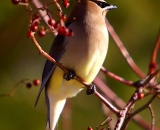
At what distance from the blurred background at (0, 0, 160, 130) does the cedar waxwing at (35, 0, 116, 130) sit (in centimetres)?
93

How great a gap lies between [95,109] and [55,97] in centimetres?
130

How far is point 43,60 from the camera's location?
4.96 metres

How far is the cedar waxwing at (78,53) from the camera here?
335 centimetres

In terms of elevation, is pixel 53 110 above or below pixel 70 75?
below

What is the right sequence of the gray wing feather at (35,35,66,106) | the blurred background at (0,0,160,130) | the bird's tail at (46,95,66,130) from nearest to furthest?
the gray wing feather at (35,35,66,106) → the bird's tail at (46,95,66,130) → the blurred background at (0,0,160,130)

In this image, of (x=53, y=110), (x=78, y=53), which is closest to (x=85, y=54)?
(x=78, y=53)

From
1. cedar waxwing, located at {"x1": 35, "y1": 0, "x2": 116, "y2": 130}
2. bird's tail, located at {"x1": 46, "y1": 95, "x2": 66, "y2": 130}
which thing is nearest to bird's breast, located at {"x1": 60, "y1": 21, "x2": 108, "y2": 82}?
cedar waxwing, located at {"x1": 35, "y1": 0, "x2": 116, "y2": 130}

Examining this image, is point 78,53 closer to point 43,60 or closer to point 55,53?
point 55,53

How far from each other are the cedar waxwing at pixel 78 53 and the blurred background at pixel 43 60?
93 centimetres

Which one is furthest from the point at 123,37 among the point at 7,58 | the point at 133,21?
the point at 7,58

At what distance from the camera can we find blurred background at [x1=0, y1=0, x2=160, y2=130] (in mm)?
4750

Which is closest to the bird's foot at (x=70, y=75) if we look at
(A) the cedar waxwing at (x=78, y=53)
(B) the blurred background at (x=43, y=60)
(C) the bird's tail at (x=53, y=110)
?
(A) the cedar waxwing at (x=78, y=53)

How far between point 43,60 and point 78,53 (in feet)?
5.36

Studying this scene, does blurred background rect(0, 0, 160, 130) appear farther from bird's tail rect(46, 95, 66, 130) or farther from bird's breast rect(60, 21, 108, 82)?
bird's breast rect(60, 21, 108, 82)
